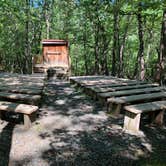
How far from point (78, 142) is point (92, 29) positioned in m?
17.0

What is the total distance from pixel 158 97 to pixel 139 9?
4.78 meters

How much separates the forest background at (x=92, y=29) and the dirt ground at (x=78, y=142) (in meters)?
4.18

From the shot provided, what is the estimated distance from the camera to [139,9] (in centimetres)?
875

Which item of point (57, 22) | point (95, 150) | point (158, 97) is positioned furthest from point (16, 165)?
point (57, 22)

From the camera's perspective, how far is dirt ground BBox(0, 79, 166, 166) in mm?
3074

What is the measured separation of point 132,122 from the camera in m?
4.08

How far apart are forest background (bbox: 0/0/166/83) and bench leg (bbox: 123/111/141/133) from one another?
4.09 meters

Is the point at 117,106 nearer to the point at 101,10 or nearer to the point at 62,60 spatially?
the point at 62,60

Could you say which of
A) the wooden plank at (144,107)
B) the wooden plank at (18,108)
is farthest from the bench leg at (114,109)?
the wooden plank at (18,108)

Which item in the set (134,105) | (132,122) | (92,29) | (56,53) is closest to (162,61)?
(134,105)

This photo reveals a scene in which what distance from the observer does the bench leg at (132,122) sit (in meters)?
4.02

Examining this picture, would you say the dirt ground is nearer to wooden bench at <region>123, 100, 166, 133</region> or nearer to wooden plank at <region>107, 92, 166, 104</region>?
wooden bench at <region>123, 100, 166, 133</region>

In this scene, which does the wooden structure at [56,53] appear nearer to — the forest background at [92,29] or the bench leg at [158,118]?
the forest background at [92,29]

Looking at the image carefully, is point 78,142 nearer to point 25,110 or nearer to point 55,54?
point 25,110
